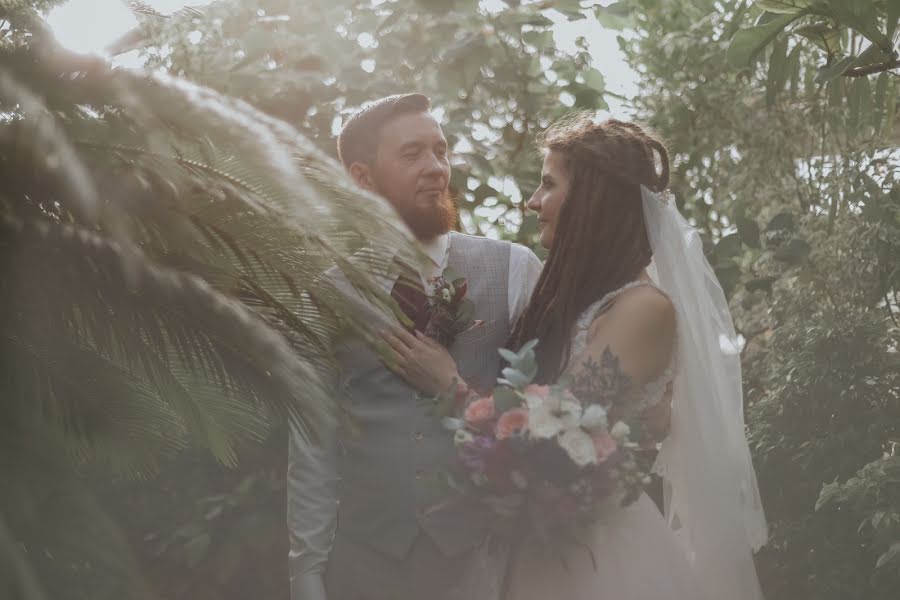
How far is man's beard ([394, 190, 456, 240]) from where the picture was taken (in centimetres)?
265

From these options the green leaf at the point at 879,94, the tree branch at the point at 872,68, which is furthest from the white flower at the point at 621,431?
the green leaf at the point at 879,94

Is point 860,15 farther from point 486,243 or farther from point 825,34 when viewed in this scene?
point 486,243

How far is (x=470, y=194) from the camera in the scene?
12.7 feet

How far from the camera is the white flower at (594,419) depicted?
80.0 inches

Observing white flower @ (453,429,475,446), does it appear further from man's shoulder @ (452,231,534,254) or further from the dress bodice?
man's shoulder @ (452,231,534,254)

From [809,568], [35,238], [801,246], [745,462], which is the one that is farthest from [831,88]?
[35,238]

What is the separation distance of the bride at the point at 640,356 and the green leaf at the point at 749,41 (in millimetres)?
570

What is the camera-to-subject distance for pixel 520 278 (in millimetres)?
2623

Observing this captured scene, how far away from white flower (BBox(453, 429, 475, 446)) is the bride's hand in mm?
186

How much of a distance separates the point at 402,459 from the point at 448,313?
34 centimetres

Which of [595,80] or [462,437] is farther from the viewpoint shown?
[595,80]

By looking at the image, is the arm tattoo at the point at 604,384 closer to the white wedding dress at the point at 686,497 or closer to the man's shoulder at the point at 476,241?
the white wedding dress at the point at 686,497

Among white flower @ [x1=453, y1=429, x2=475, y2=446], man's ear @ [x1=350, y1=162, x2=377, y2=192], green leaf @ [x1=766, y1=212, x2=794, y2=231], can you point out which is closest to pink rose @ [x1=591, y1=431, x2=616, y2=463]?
white flower @ [x1=453, y1=429, x2=475, y2=446]

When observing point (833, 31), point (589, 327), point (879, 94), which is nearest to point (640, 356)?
point (589, 327)
